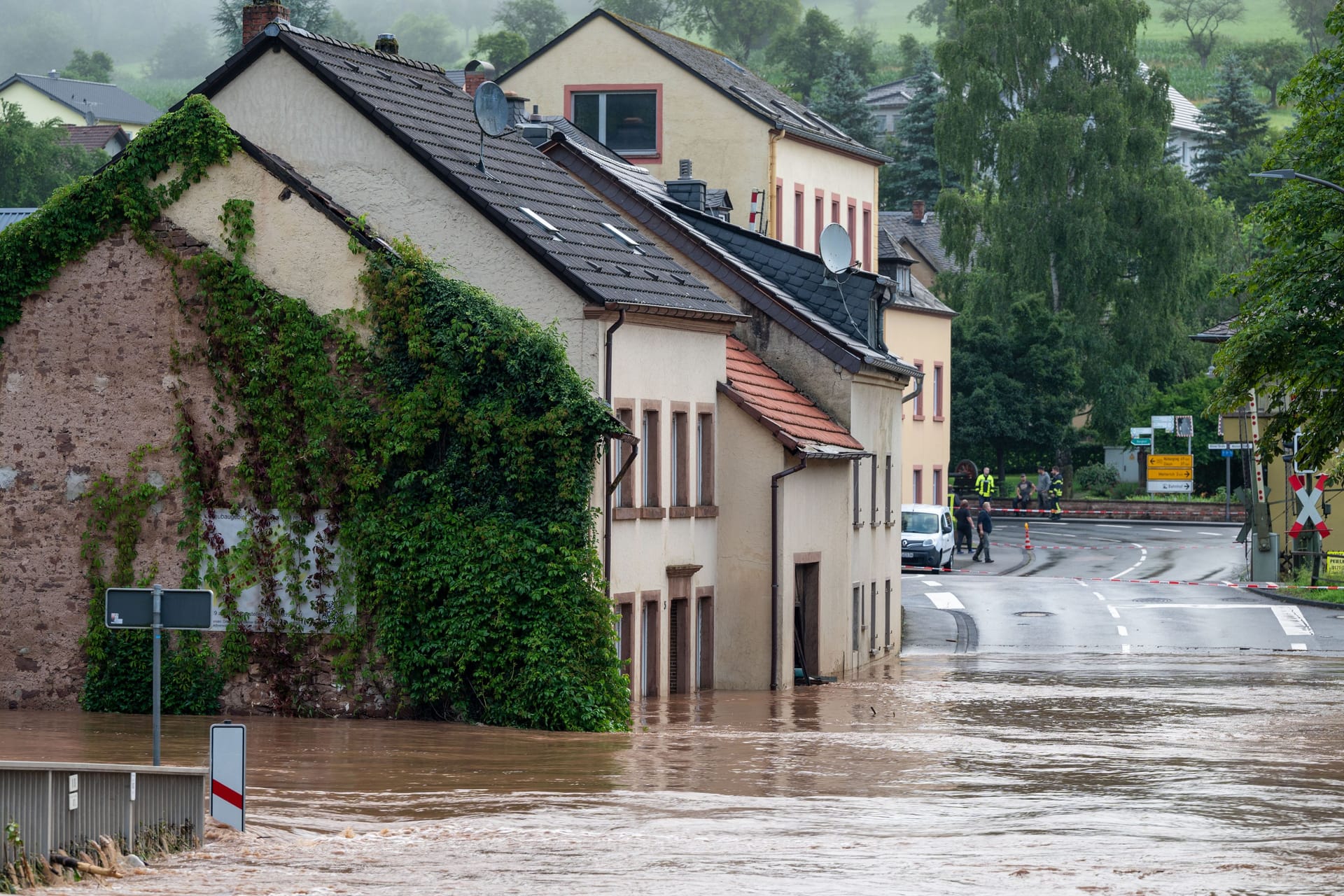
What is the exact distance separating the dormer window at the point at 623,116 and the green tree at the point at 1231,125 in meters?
66.2

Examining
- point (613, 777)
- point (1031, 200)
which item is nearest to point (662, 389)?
point (613, 777)

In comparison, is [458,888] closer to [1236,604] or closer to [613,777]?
[613,777]

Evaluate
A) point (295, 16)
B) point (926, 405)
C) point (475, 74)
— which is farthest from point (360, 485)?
point (295, 16)

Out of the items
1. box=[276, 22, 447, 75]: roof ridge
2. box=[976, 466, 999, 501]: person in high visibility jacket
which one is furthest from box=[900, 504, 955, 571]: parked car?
box=[276, 22, 447, 75]: roof ridge

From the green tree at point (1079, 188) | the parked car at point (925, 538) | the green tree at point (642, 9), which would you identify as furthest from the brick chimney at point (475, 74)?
the green tree at point (642, 9)

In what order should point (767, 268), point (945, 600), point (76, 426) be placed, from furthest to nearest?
point (945, 600) → point (767, 268) → point (76, 426)

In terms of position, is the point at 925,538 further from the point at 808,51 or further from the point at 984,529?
the point at 808,51

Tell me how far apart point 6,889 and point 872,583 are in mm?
27721

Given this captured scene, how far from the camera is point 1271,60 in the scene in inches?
6639

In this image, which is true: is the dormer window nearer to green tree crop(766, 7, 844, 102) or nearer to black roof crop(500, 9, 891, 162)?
black roof crop(500, 9, 891, 162)

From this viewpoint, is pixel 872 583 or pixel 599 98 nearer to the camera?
pixel 872 583

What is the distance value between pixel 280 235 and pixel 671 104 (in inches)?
1106

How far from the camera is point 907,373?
40812 millimetres

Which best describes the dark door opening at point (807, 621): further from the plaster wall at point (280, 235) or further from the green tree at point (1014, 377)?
the green tree at point (1014, 377)
